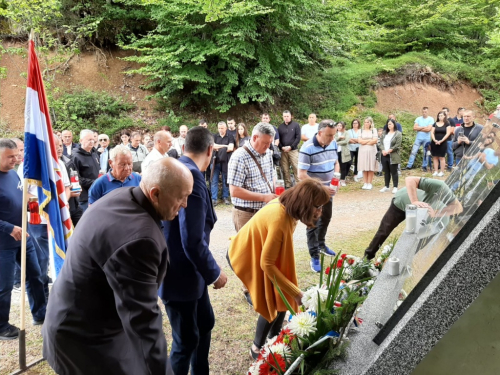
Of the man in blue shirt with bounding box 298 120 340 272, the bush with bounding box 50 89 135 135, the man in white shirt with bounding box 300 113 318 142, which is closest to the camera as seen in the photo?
the man in blue shirt with bounding box 298 120 340 272

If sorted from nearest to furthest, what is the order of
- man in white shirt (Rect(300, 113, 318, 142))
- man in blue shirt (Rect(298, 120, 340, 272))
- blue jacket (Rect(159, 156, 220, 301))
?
1. blue jacket (Rect(159, 156, 220, 301))
2. man in blue shirt (Rect(298, 120, 340, 272))
3. man in white shirt (Rect(300, 113, 318, 142))

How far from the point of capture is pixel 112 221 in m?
1.94

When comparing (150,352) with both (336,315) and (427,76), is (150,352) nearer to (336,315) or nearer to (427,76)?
(336,315)

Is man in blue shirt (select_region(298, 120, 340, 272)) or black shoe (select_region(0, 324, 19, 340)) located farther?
man in blue shirt (select_region(298, 120, 340, 272))

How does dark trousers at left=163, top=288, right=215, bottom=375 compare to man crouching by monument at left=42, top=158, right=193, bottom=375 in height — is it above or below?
below

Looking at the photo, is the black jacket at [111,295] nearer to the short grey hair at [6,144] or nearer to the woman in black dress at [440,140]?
the short grey hair at [6,144]

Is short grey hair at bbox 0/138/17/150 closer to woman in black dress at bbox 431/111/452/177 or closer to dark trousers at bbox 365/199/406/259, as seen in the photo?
dark trousers at bbox 365/199/406/259

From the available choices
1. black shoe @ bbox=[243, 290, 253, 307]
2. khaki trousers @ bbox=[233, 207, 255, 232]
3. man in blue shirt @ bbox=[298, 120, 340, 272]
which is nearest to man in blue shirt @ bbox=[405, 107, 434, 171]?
man in blue shirt @ bbox=[298, 120, 340, 272]

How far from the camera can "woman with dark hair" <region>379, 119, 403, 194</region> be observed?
11.2 meters

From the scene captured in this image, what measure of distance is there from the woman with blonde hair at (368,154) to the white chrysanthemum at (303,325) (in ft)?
34.9

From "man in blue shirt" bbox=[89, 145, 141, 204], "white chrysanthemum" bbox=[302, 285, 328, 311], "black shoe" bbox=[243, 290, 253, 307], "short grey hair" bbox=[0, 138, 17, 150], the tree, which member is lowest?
"black shoe" bbox=[243, 290, 253, 307]

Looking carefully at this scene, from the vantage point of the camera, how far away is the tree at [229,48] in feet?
47.4

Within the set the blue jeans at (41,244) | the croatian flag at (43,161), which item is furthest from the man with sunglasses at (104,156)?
the croatian flag at (43,161)

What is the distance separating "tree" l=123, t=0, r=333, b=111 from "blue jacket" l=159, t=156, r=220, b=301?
12.3 meters
